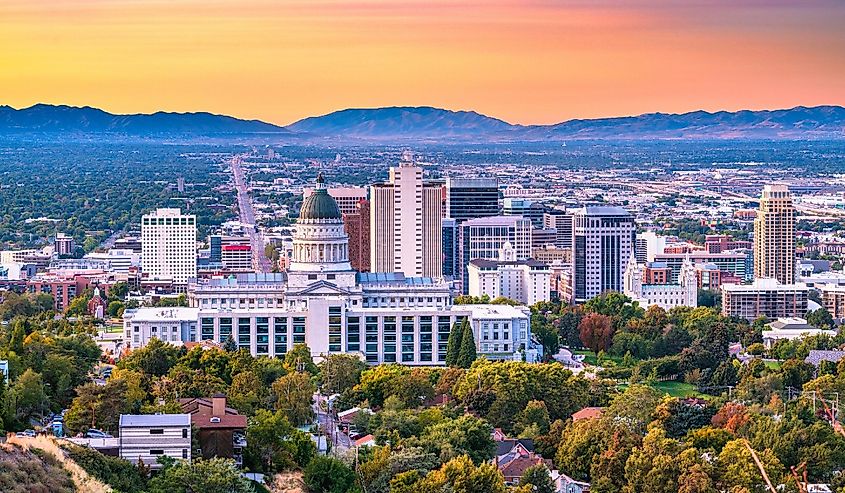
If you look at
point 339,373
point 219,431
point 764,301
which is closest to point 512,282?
point 764,301

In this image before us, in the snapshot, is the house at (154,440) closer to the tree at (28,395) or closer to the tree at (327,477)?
the tree at (327,477)

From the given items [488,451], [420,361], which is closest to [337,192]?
[420,361]

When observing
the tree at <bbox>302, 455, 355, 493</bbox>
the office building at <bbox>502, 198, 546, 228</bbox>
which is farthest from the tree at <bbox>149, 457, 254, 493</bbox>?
the office building at <bbox>502, 198, 546, 228</bbox>

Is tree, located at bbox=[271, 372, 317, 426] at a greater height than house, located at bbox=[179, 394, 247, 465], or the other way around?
house, located at bbox=[179, 394, 247, 465]

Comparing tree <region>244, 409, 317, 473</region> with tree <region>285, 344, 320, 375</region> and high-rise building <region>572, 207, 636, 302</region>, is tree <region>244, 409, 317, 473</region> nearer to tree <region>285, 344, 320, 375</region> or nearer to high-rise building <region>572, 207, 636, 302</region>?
tree <region>285, 344, 320, 375</region>

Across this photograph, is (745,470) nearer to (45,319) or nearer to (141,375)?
(141,375)
